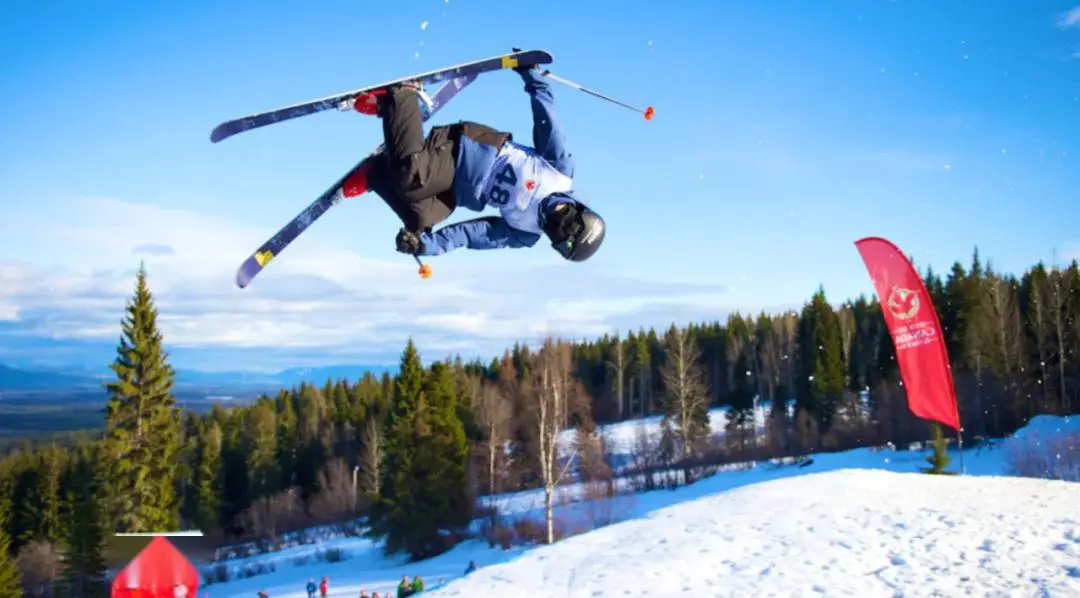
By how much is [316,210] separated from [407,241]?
111 centimetres

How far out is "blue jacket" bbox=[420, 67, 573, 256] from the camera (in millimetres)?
4473

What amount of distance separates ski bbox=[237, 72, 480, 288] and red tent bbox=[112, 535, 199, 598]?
4276 mm

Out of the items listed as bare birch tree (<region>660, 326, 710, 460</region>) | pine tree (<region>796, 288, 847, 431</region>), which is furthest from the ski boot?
pine tree (<region>796, 288, 847, 431</region>)

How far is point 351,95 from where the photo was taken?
452 cm

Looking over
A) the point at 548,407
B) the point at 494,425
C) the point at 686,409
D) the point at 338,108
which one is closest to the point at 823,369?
the point at 686,409

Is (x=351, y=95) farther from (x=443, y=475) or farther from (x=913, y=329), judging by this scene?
(x=443, y=475)

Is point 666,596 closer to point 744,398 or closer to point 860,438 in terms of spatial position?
point 860,438

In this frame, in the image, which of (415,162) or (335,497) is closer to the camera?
(415,162)

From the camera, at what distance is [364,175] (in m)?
4.89

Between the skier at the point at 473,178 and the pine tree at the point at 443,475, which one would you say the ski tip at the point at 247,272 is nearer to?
the skier at the point at 473,178

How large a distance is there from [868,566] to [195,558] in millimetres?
8680

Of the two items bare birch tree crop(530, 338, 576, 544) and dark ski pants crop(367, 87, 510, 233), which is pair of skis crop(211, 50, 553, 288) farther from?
bare birch tree crop(530, 338, 576, 544)

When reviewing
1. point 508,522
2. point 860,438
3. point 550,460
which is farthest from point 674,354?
point 550,460

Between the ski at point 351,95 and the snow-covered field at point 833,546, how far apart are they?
7.64m
